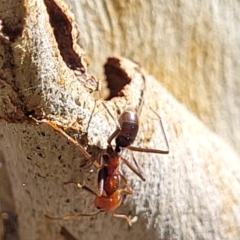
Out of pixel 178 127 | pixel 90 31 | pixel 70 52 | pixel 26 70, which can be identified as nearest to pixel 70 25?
pixel 70 52

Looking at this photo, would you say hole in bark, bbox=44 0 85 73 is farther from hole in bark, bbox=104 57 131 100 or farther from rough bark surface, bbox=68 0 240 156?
rough bark surface, bbox=68 0 240 156

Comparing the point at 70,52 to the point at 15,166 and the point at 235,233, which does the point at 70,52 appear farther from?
the point at 235,233

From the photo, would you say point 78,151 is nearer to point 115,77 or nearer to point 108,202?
point 108,202

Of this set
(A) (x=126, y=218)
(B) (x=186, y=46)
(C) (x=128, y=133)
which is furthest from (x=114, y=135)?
(B) (x=186, y=46)

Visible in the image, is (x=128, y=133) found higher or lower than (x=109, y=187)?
higher

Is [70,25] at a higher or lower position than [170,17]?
higher

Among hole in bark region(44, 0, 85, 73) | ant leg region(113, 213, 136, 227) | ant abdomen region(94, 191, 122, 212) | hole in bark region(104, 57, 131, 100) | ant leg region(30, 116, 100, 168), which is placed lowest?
ant leg region(113, 213, 136, 227)

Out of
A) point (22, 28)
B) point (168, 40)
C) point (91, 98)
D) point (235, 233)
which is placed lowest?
point (235, 233)

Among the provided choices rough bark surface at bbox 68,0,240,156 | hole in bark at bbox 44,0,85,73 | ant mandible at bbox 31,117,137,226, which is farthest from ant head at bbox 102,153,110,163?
rough bark surface at bbox 68,0,240,156

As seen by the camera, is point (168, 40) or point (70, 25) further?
point (168, 40)
